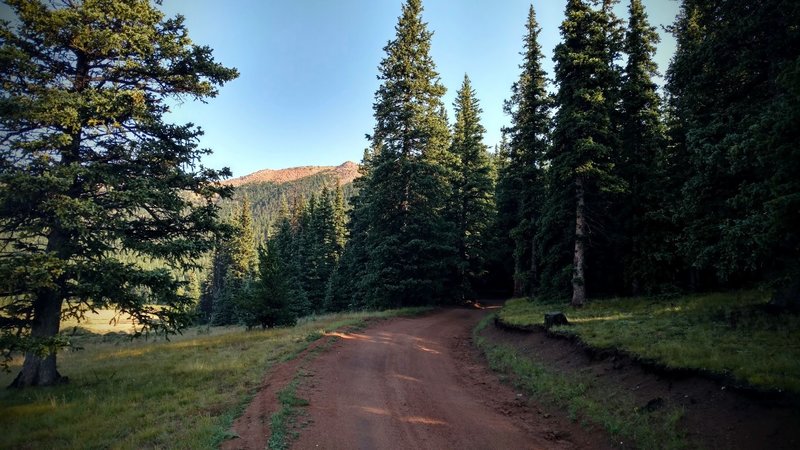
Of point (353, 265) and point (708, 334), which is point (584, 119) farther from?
point (353, 265)

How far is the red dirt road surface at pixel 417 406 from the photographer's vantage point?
317 inches

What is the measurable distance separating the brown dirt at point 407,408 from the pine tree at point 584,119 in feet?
33.3

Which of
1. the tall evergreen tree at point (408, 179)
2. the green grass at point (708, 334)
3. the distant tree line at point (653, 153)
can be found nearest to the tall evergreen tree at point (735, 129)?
the distant tree line at point (653, 153)

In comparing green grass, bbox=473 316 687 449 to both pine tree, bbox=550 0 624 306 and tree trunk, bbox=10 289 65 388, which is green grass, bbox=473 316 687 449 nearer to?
pine tree, bbox=550 0 624 306

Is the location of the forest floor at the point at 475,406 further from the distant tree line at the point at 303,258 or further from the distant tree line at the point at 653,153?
the distant tree line at the point at 303,258

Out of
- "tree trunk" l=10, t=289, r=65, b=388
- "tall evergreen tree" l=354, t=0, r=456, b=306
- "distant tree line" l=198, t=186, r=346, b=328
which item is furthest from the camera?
"distant tree line" l=198, t=186, r=346, b=328

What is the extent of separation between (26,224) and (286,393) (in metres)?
8.67

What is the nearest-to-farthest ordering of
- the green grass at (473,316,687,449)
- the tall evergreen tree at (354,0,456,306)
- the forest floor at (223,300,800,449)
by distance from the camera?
the forest floor at (223,300,800,449)
the green grass at (473,316,687,449)
the tall evergreen tree at (354,0,456,306)

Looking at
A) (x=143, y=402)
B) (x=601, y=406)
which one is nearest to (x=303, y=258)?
(x=143, y=402)

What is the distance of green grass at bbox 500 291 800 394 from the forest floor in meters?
0.46

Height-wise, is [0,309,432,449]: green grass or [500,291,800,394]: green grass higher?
[500,291,800,394]: green grass

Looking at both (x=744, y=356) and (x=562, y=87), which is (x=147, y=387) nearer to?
(x=744, y=356)

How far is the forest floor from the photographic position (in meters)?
7.01

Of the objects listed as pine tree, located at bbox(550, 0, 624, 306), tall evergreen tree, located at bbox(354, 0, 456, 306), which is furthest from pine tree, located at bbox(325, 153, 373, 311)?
pine tree, located at bbox(550, 0, 624, 306)
